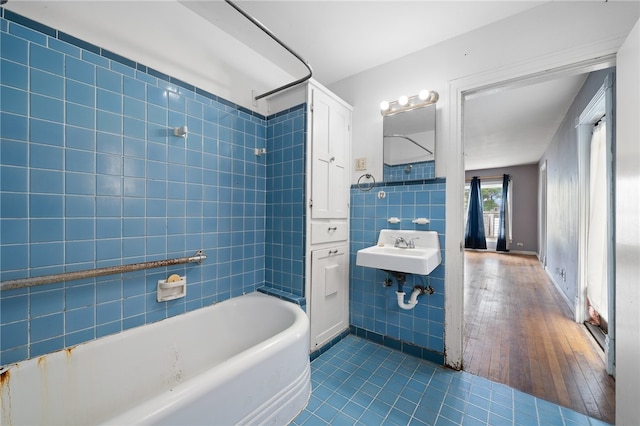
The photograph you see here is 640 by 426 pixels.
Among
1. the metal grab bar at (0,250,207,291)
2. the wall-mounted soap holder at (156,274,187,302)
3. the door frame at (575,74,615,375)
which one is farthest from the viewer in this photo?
the door frame at (575,74,615,375)

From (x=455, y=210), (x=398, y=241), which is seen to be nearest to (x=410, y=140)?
(x=455, y=210)

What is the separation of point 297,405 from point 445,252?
1.40 metres

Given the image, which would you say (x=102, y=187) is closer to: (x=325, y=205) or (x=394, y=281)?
(x=325, y=205)

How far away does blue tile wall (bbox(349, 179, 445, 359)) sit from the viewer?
1.90 m

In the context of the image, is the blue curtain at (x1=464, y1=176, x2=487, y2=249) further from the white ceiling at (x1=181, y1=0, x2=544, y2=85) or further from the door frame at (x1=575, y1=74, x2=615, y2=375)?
the white ceiling at (x1=181, y1=0, x2=544, y2=85)

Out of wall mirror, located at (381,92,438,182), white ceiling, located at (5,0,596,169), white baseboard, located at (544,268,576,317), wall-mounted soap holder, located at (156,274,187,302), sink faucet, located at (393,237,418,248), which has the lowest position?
white baseboard, located at (544,268,576,317)

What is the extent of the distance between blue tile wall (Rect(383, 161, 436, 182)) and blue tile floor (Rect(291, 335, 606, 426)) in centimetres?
143

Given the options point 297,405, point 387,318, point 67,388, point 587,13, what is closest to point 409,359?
point 387,318

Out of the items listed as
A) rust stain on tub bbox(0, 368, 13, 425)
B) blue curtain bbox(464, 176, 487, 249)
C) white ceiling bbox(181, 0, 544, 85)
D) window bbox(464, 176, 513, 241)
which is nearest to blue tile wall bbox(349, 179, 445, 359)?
white ceiling bbox(181, 0, 544, 85)

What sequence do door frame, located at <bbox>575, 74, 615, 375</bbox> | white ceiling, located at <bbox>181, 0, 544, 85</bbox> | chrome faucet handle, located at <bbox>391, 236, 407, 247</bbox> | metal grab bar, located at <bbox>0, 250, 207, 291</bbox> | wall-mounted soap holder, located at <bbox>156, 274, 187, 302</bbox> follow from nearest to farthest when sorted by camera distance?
metal grab bar, located at <bbox>0, 250, 207, 291</bbox> < wall-mounted soap holder, located at <bbox>156, 274, 187, 302</bbox> < white ceiling, located at <bbox>181, 0, 544, 85</bbox> < door frame, located at <bbox>575, 74, 615, 375</bbox> < chrome faucet handle, located at <bbox>391, 236, 407, 247</bbox>

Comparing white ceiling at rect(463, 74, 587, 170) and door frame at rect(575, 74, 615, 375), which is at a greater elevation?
white ceiling at rect(463, 74, 587, 170)

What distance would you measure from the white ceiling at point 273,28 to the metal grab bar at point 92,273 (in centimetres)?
116

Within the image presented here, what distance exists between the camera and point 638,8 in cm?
132

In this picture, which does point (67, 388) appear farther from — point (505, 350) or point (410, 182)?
point (505, 350)
